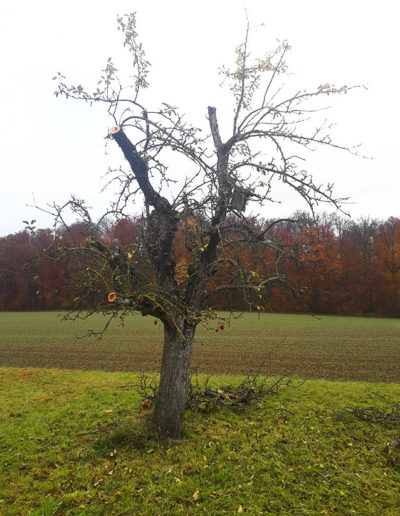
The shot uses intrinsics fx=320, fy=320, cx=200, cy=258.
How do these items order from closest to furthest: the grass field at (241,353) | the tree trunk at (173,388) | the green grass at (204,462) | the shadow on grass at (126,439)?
the green grass at (204,462) < the shadow on grass at (126,439) < the tree trunk at (173,388) < the grass field at (241,353)

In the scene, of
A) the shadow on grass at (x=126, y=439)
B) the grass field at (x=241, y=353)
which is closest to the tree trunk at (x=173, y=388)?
the shadow on grass at (x=126, y=439)

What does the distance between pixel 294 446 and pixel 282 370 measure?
9121 mm

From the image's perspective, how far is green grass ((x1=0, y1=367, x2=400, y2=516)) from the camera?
3.94 meters

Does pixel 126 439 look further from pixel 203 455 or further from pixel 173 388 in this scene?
pixel 203 455

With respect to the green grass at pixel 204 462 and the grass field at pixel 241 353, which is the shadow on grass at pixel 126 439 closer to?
the green grass at pixel 204 462

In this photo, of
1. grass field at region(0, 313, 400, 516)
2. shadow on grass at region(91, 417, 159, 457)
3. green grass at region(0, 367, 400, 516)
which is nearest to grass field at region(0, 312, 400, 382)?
grass field at region(0, 313, 400, 516)

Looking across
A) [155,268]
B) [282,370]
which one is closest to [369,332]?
[282,370]

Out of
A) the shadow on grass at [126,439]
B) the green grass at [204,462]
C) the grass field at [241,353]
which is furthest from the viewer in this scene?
the grass field at [241,353]

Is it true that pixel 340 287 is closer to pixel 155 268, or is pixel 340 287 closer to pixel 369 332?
pixel 369 332

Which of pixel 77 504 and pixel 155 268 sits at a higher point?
pixel 155 268

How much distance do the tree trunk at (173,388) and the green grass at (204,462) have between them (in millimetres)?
239

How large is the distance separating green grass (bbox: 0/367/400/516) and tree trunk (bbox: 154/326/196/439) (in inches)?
9.4

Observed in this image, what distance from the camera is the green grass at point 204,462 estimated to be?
3.94 m

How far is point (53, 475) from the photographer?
455 cm
